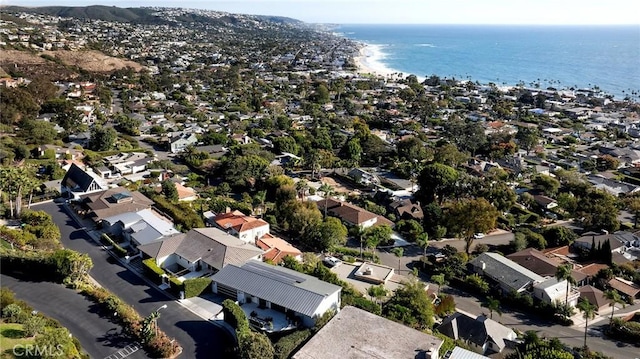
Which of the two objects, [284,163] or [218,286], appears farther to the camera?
[284,163]

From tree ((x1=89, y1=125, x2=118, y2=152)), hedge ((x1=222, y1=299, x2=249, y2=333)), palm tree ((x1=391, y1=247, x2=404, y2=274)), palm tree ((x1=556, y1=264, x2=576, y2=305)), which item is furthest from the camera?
tree ((x1=89, y1=125, x2=118, y2=152))

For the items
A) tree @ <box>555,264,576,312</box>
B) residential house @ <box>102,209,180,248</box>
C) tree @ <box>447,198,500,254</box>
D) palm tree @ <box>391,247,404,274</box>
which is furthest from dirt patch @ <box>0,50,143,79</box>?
tree @ <box>555,264,576,312</box>

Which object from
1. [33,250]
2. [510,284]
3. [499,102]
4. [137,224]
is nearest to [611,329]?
[510,284]

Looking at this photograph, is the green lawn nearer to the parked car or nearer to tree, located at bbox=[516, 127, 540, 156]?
the parked car

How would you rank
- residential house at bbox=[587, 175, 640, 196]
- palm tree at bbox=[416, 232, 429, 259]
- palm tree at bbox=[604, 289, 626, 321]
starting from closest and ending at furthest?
1. palm tree at bbox=[604, 289, 626, 321]
2. palm tree at bbox=[416, 232, 429, 259]
3. residential house at bbox=[587, 175, 640, 196]

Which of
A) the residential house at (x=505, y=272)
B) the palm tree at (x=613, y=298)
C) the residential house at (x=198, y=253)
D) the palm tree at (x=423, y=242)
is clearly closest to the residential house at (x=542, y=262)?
the residential house at (x=505, y=272)

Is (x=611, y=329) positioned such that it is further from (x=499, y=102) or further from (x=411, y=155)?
(x=499, y=102)
